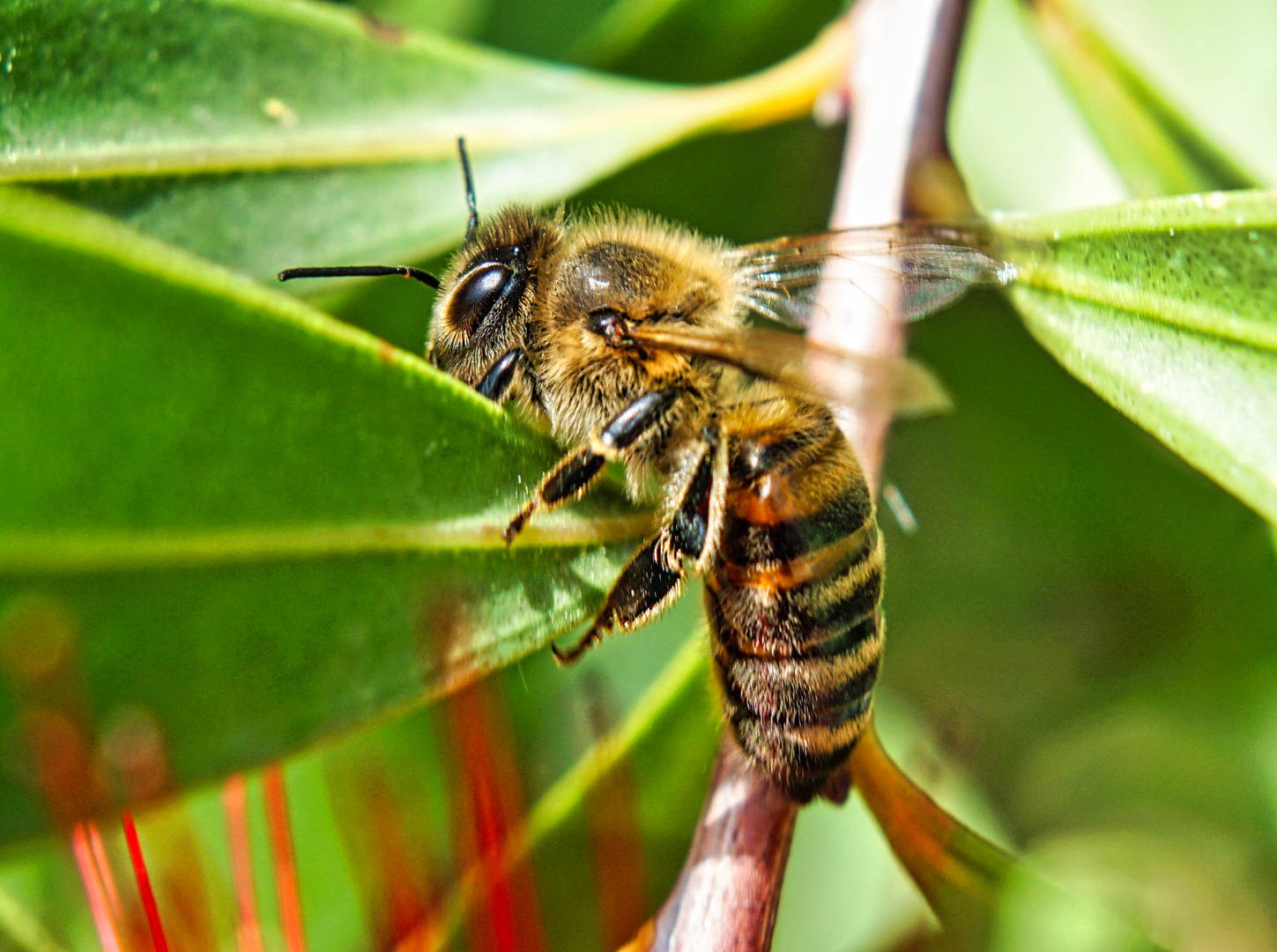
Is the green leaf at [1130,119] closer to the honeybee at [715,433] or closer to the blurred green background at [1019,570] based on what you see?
the blurred green background at [1019,570]

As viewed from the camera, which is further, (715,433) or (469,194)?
(469,194)

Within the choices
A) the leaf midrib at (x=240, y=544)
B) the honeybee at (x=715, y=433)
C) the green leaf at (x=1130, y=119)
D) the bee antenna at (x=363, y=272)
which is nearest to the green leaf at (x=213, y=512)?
the leaf midrib at (x=240, y=544)

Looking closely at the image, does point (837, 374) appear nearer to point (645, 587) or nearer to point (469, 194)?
point (645, 587)

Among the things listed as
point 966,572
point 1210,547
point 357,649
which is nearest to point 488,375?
point 357,649

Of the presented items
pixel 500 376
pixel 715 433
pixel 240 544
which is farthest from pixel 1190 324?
pixel 240 544

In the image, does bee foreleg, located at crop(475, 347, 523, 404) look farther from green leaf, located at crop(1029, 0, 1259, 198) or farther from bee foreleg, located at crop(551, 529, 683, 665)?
green leaf, located at crop(1029, 0, 1259, 198)

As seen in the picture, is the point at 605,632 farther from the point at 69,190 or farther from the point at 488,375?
the point at 69,190
